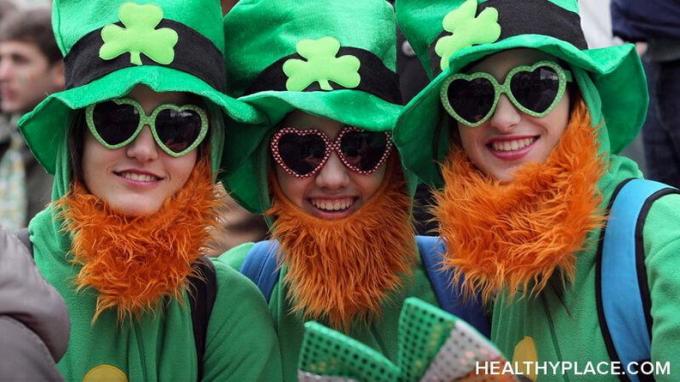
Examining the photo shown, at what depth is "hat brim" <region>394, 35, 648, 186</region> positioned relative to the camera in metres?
2.96

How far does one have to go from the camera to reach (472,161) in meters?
3.17

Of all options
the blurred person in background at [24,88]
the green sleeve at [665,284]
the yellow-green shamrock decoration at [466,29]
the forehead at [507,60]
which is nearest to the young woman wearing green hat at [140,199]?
the yellow-green shamrock decoration at [466,29]

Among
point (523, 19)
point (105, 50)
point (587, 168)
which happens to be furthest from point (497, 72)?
point (105, 50)

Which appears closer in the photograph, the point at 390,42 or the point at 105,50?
the point at 105,50

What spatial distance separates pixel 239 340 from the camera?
128 inches

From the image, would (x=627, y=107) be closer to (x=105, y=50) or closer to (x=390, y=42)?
(x=390, y=42)

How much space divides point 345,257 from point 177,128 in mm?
613

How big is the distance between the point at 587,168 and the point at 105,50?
4.49 ft

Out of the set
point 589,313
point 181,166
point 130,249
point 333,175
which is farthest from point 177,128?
point 589,313

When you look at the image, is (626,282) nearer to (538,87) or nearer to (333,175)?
(538,87)

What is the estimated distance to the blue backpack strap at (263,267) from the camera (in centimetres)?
350

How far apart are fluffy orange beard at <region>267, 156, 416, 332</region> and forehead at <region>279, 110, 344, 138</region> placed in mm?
219

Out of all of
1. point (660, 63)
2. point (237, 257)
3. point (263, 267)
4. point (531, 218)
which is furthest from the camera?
point (660, 63)

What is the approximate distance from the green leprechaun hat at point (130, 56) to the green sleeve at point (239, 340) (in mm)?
532
